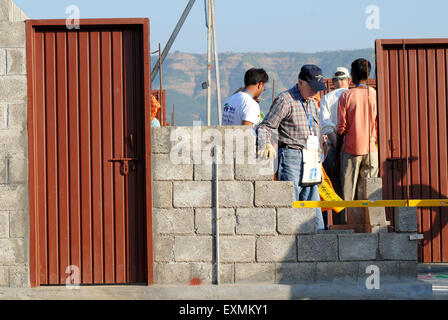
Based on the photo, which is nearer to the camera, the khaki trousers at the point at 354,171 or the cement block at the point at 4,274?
the cement block at the point at 4,274

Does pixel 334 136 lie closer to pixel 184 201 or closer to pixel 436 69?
pixel 436 69

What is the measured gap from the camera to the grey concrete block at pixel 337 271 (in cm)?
776

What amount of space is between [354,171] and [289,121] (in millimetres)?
1369

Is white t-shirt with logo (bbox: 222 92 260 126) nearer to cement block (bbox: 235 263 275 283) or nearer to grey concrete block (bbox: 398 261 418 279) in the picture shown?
cement block (bbox: 235 263 275 283)

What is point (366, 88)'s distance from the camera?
29.3 ft

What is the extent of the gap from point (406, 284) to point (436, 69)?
96.3 inches

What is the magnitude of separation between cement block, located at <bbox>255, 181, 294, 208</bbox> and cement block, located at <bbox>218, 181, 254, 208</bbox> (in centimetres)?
7

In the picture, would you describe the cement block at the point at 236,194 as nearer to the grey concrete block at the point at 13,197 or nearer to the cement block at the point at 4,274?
the grey concrete block at the point at 13,197

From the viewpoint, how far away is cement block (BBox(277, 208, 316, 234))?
773 centimetres

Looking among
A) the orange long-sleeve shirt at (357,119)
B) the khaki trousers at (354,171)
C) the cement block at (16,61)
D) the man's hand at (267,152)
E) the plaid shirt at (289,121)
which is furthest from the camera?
the khaki trousers at (354,171)

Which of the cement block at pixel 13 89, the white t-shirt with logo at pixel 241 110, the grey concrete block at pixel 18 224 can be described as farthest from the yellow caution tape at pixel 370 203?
the cement block at pixel 13 89

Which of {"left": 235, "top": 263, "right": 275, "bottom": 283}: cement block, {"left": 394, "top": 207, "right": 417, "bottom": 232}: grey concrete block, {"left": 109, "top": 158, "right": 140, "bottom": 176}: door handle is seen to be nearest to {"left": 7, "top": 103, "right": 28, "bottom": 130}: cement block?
{"left": 109, "top": 158, "right": 140, "bottom": 176}: door handle

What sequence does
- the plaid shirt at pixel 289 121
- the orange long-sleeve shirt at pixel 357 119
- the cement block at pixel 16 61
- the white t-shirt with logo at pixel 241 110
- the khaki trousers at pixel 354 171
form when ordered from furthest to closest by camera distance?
the khaki trousers at pixel 354 171, the orange long-sleeve shirt at pixel 357 119, the white t-shirt with logo at pixel 241 110, the plaid shirt at pixel 289 121, the cement block at pixel 16 61

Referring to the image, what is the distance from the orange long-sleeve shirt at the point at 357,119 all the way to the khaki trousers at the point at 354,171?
3.0 inches
